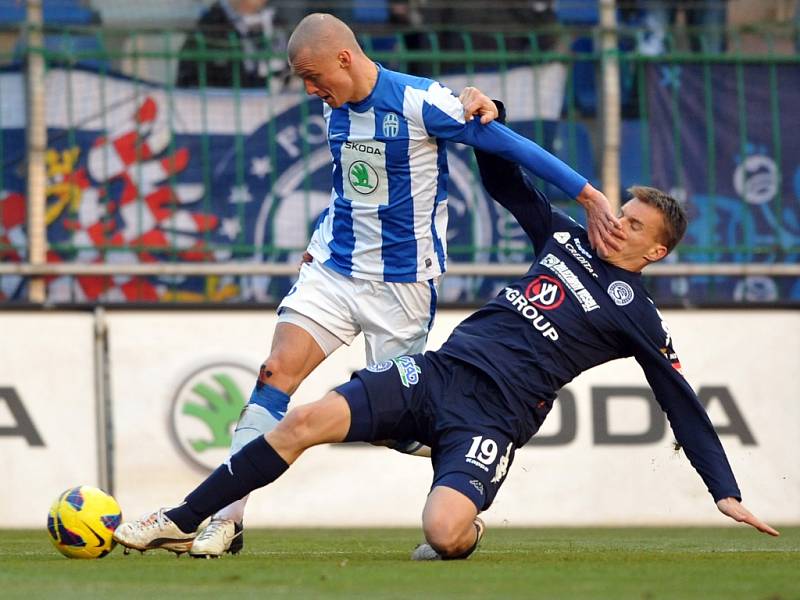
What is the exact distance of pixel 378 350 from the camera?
637 centimetres

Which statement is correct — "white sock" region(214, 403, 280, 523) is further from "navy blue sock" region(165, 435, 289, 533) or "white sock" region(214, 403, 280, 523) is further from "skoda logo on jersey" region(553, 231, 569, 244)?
"skoda logo on jersey" region(553, 231, 569, 244)

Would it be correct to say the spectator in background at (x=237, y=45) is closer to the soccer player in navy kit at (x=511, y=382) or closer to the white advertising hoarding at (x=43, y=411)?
the white advertising hoarding at (x=43, y=411)

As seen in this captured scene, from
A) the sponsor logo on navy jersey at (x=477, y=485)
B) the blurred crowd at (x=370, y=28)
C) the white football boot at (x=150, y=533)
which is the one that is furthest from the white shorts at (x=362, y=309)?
the blurred crowd at (x=370, y=28)

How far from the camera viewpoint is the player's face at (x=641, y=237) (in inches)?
226

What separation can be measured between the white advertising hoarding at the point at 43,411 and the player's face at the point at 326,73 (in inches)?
138

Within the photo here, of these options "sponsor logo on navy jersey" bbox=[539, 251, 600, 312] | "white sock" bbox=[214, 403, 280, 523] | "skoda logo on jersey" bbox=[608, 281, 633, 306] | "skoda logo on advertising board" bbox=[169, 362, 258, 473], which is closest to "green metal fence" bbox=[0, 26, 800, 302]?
"skoda logo on advertising board" bbox=[169, 362, 258, 473]

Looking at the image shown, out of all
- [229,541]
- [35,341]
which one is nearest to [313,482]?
[35,341]

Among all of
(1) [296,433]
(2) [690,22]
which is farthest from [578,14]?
(1) [296,433]

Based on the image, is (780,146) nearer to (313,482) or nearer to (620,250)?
(313,482)

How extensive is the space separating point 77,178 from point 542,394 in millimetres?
4826

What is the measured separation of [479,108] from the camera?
19.5ft

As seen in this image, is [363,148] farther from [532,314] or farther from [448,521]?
[448,521]

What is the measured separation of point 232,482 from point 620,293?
1.60 metres

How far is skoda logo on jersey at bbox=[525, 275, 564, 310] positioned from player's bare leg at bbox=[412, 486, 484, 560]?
816mm
